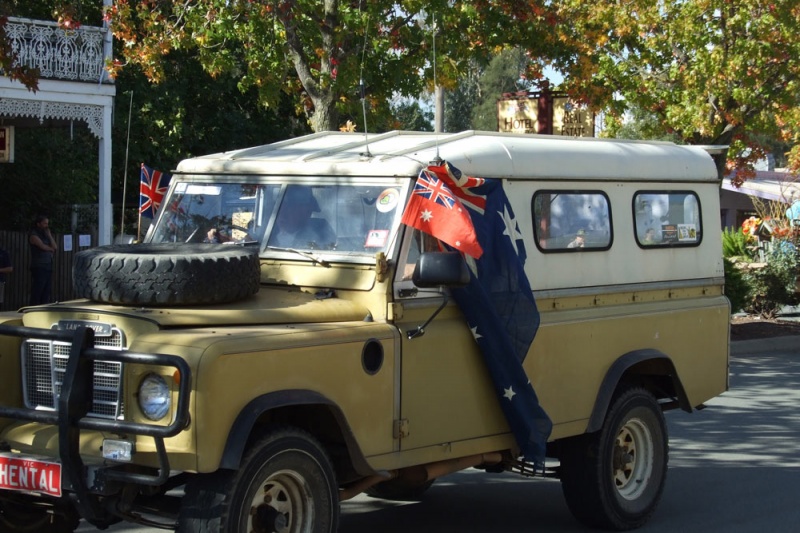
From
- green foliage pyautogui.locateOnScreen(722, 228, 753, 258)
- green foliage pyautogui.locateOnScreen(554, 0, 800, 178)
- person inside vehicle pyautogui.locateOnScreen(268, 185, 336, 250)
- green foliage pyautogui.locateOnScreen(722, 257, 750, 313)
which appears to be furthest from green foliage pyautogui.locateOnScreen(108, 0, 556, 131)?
green foliage pyautogui.locateOnScreen(722, 228, 753, 258)

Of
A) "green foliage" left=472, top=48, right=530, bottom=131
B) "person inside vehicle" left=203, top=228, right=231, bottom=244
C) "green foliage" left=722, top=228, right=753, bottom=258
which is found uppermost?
"green foliage" left=472, top=48, right=530, bottom=131

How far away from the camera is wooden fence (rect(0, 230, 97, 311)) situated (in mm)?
19000

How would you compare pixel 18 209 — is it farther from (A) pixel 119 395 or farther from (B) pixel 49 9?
(A) pixel 119 395

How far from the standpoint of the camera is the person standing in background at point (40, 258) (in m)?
17.6

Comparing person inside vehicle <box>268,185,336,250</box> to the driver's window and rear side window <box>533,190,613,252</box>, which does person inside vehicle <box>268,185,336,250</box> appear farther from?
rear side window <box>533,190,613,252</box>

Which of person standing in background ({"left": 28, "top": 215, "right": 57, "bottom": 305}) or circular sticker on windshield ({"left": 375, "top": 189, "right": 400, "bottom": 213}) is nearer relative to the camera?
circular sticker on windshield ({"left": 375, "top": 189, "right": 400, "bottom": 213})

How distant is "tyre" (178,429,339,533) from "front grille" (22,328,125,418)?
56 centimetres

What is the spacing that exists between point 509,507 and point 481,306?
2247 mm

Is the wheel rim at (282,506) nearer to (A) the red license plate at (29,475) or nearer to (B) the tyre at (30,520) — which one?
(A) the red license plate at (29,475)

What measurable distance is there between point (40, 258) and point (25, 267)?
197cm

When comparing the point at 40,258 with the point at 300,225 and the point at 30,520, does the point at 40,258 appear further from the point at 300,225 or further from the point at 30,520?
the point at 300,225

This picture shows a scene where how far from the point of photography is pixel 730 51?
59.5ft

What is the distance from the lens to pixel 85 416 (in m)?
5.14

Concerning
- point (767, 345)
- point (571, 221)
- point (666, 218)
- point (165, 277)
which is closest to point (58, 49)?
point (767, 345)
